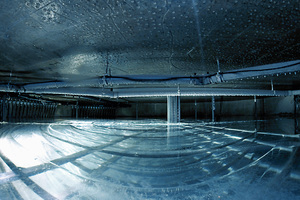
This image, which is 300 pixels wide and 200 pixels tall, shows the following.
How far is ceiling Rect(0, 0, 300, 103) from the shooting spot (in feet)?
4.41

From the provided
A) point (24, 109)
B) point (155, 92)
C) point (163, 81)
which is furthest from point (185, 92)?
point (24, 109)

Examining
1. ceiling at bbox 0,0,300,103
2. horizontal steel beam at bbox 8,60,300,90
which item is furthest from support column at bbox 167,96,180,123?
ceiling at bbox 0,0,300,103

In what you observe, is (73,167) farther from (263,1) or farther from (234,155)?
(263,1)

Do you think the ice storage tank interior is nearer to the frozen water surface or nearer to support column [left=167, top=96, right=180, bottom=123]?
the frozen water surface

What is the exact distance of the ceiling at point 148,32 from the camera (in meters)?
1.34

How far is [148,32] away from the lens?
5.87ft

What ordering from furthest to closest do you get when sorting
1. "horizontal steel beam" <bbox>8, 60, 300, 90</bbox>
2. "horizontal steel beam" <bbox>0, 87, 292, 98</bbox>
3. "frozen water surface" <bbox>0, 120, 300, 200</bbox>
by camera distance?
1. "horizontal steel beam" <bbox>0, 87, 292, 98</bbox>
2. "horizontal steel beam" <bbox>8, 60, 300, 90</bbox>
3. "frozen water surface" <bbox>0, 120, 300, 200</bbox>

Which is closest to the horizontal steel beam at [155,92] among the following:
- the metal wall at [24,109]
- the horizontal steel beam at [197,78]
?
the horizontal steel beam at [197,78]

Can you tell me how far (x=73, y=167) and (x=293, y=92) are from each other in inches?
380

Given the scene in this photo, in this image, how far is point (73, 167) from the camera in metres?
1.45

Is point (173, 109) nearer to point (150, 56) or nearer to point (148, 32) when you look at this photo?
point (150, 56)

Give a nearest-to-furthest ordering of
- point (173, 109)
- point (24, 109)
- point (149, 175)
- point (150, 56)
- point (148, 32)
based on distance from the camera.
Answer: point (149, 175), point (148, 32), point (150, 56), point (173, 109), point (24, 109)

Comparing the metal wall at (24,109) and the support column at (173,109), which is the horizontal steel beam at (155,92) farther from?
the metal wall at (24,109)

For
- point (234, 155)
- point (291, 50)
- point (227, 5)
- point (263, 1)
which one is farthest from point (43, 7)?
point (291, 50)
